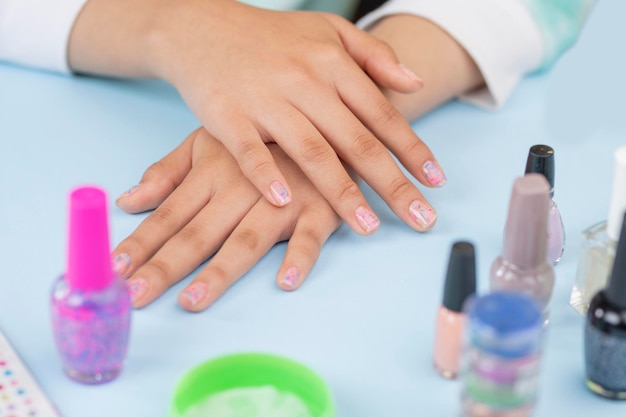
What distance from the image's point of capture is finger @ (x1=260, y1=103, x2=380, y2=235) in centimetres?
78

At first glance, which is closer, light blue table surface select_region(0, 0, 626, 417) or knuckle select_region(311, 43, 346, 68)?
light blue table surface select_region(0, 0, 626, 417)

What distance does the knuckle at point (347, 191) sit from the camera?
0.79 meters

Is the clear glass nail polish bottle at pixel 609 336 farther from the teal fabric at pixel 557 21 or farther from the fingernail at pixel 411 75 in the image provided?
the teal fabric at pixel 557 21

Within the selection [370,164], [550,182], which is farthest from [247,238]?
[550,182]

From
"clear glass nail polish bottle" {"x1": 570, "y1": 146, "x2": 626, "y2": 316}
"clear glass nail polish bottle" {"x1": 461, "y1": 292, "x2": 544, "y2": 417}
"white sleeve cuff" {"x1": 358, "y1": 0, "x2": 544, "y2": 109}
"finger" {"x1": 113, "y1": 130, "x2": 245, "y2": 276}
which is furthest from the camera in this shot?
"white sleeve cuff" {"x1": 358, "y1": 0, "x2": 544, "y2": 109}

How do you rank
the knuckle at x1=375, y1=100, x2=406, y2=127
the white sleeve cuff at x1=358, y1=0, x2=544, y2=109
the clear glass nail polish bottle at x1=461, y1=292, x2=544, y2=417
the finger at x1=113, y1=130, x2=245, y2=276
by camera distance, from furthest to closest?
the white sleeve cuff at x1=358, y1=0, x2=544, y2=109
the knuckle at x1=375, y1=100, x2=406, y2=127
the finger at x1=113, y1=130, x2=245, y2=276
the clear glass nail polish bottle at x1=461, y1=292, x2=544, y2=417

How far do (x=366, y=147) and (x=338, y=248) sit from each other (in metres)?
0.10

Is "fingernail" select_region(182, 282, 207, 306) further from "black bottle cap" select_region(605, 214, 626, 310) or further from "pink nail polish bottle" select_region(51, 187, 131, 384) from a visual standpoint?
"black bottle cap" select_region(605, 214, 626, 310)

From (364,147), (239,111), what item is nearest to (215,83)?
(239,111)

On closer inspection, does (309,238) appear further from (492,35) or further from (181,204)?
(492,35)

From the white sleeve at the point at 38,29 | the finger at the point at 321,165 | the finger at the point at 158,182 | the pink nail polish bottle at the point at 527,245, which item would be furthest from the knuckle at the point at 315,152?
the white sleeve at the point at 38,29

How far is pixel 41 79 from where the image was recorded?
1.00 m

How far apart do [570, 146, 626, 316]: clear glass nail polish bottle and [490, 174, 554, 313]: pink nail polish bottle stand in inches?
1.7

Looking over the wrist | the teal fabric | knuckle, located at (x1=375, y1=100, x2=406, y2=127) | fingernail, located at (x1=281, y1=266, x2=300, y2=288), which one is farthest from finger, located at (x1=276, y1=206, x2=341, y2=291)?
the teal fabric
